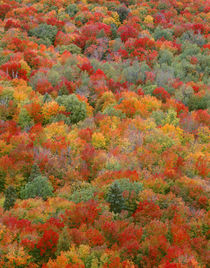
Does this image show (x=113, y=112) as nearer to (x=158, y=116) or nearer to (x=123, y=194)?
(x=158, y=116)

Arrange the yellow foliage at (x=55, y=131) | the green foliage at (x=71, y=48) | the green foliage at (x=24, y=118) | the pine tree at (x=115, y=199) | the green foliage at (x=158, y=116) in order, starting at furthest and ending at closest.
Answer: the green foliage at (x=71, y=48) → the green foliage at (x=158, y=116) → the green foliage at (x=24, y=118) → the yellow foliage at (x=55, y=131) → the pine tree at (x=115, y=199)

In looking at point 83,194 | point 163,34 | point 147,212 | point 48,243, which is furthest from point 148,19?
point 48,243

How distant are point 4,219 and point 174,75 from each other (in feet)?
121

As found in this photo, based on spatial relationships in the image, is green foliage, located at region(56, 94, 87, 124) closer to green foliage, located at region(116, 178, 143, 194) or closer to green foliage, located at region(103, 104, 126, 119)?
green foliage, located at region(103, 104, 126, 119)

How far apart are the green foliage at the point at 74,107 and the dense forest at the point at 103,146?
0.12 metres

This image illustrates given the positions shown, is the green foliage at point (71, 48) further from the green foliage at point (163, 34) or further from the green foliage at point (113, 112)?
the green foliage at point (113, 112)

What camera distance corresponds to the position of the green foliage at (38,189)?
24611 mm

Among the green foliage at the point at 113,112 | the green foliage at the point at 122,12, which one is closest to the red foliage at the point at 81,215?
the green foliage at the point at 113,112

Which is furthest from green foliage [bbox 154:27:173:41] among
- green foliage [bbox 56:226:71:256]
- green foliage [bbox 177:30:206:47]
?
green foliage [bbox 56:226:71:256]

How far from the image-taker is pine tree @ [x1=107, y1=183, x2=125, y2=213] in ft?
75.9

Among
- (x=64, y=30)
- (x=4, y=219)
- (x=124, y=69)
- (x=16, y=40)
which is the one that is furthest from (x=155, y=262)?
(x=64, y=30)

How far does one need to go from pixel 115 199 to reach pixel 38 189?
620cm

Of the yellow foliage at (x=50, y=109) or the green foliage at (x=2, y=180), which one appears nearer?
the green foliage at (x=2, y=180)

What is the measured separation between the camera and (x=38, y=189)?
2466cm
